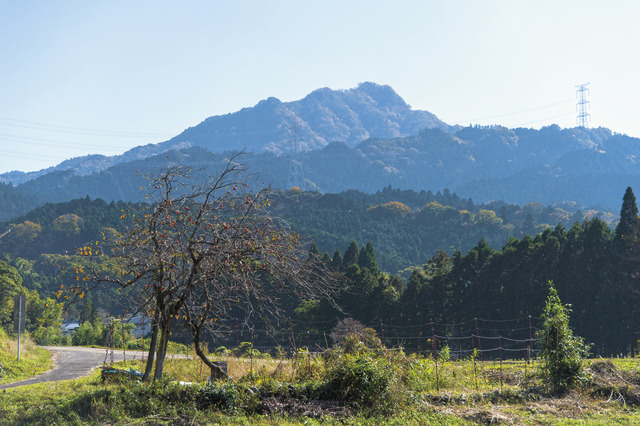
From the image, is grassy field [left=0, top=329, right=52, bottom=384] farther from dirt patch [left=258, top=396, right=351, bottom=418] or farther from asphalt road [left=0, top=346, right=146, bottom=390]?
dirt patch [left=258, top=396, right=351, bottom=418]

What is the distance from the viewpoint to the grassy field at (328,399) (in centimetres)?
1084

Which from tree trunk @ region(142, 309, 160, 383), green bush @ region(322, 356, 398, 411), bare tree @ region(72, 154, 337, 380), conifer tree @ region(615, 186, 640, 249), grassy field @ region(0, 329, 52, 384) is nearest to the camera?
bare tree @ region(72, 154, 337, 380)

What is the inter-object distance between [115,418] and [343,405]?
4.37 m

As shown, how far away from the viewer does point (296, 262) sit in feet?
40.9

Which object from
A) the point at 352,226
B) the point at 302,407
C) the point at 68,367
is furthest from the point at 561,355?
the point at 352,226

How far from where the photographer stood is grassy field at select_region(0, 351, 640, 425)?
10836 mm

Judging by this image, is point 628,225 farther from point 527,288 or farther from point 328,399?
point 328,399

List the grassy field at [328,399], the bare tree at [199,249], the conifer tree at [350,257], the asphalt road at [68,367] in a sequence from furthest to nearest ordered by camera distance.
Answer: the conifer tree at [350,257] < the asphalt road at [68,367] < the bare tree at [199,249] < the grassy field at [328,399]

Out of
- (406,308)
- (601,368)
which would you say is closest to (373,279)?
(406,308)

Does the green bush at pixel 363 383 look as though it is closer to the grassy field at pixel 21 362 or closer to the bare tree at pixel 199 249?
the bare tree at pixel 199 249

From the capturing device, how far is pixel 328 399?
12266mm

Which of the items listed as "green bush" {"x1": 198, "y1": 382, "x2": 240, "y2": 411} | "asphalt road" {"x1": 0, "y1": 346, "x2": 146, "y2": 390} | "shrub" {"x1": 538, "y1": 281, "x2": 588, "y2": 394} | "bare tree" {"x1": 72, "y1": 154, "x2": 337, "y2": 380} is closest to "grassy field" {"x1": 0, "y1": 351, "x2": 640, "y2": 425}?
"green bush" {"x1": 198, "y1": 382, "x2": 240, "y2": 411}

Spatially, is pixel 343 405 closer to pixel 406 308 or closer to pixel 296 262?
pixel 296 262

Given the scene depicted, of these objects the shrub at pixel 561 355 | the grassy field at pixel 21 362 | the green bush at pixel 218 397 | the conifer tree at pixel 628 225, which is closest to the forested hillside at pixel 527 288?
the conifer tree at pixel 628 225
